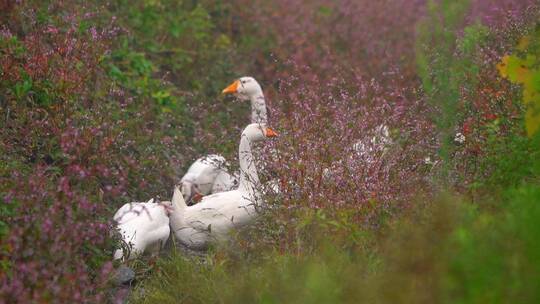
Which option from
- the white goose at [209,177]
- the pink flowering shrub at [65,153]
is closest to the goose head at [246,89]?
the white goose at [209,177]

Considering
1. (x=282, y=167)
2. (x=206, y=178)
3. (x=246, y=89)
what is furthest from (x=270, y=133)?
(x=246, y=89)

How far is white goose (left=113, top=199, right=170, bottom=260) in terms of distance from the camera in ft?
20.9

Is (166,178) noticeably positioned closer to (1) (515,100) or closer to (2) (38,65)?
(2) (38,65)

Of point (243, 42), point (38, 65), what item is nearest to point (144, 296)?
point (38, 65)

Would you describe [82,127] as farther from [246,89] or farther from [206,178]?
[246,89]

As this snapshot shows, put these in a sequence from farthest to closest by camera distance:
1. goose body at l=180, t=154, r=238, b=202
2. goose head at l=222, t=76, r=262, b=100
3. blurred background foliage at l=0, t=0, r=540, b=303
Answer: goose head at l=222, t=76, r=262, b=100
goose body at l=180, t=154, r=238, b=202
blurred background foliage at l=0, t=0, r=540, b=303

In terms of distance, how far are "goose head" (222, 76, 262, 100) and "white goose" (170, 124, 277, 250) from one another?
154 centimetres

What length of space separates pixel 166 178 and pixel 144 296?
7.09ft

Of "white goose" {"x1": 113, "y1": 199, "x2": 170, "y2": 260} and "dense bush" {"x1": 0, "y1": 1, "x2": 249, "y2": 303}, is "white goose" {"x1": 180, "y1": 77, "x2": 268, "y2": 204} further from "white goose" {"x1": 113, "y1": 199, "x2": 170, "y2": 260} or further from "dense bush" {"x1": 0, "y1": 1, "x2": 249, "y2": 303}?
"white goose" {"x1": 113, "y1": 199, "x2": 170, "y2": 260}

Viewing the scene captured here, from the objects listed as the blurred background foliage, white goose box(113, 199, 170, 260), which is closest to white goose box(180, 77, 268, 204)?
the blurred background foliage

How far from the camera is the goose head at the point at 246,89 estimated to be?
838 centimetres

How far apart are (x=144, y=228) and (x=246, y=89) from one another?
89.8 inches

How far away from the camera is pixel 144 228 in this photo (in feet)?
21.1

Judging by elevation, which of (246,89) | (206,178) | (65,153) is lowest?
(206,178)
